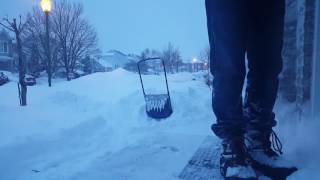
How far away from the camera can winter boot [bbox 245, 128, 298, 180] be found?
54.9 inches

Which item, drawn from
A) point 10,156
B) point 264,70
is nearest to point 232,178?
point 264,70

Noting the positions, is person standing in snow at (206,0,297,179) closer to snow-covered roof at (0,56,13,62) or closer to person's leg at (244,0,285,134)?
person's leg at (244,0,285,134)

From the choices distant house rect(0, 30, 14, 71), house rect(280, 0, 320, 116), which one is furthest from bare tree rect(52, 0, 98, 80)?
house rect(280, 0, 320, 116)

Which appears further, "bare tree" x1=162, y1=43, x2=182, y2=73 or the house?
"bare tree" x1=162, y1=43, x2=182, y2=73

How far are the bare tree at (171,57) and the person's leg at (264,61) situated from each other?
35144mm

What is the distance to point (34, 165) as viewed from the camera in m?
3.12

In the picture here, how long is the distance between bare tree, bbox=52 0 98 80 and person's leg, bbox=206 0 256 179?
84.4 feet

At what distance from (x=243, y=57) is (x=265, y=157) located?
1.51 ft

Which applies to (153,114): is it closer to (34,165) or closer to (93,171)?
(34,165)

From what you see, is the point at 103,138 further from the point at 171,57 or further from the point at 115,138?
the point at 171,57

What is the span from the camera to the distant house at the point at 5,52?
137ft

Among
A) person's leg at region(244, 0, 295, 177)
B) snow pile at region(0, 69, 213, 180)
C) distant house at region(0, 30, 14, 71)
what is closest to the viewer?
person's leg at region(244, 0, 295, 177)

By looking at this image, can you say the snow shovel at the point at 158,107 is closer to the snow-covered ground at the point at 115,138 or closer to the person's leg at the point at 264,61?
the snow-covered ground at the point at 115,138

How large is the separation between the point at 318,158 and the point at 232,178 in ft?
1.55
